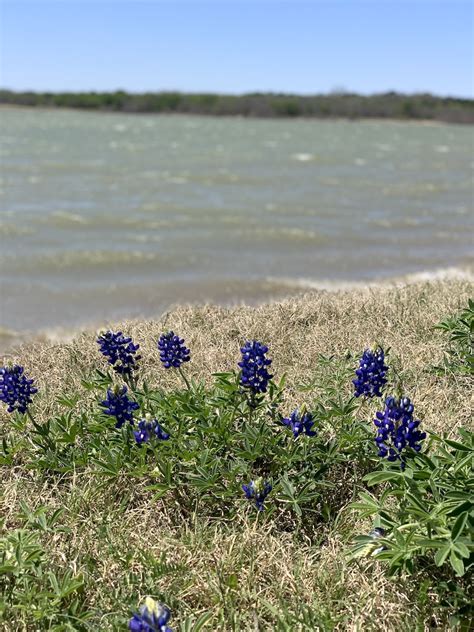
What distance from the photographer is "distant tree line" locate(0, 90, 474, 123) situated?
92625 millimetres

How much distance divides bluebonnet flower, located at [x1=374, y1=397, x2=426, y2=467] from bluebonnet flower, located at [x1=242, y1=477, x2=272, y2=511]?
51 cm

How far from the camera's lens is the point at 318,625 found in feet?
7.98

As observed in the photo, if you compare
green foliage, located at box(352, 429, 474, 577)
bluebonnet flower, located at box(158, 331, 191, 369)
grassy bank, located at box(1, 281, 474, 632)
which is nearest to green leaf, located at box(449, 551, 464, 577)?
green foliage, located at box(352, 429, 474, 577)

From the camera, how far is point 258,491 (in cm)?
290

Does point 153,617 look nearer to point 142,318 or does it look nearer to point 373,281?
point 142,318

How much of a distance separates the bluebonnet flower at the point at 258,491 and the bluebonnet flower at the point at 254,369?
44 centimetres

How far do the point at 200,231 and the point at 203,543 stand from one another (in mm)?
10636

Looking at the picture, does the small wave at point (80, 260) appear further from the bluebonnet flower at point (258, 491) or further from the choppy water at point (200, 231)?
the bluebonnet flower at point (258, 491)

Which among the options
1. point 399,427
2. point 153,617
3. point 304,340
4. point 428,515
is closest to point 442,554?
point 428,515

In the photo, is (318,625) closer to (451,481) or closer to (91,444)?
(451,481)

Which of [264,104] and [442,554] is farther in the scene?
[264,104]

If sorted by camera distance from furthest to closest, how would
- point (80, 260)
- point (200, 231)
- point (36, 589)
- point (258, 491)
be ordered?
point (200, 231), point (80, 260), point (258, 491), point (36, 589)

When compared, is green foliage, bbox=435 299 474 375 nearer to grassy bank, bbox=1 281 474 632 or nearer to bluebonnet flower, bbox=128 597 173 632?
grassy bank, bbox=1 281 474 632

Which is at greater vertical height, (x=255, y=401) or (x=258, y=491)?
(x=255, y=401)
